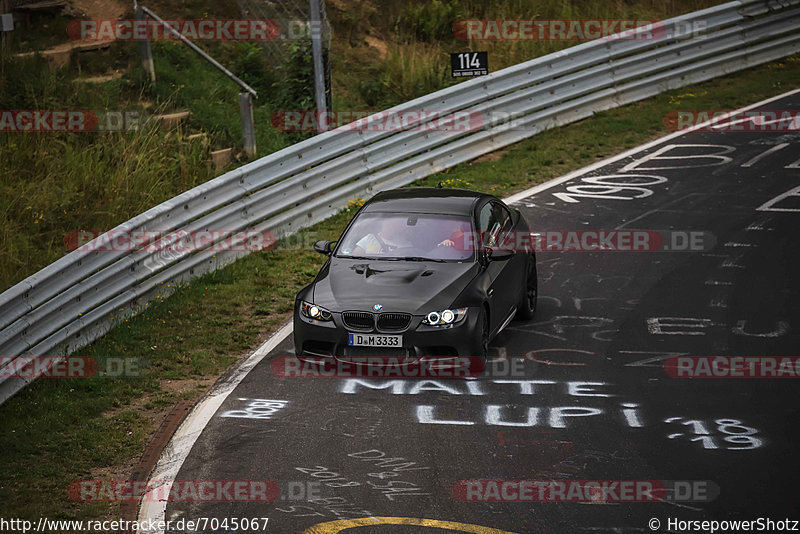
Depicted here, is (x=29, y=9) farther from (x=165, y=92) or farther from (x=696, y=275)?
(x=696, y=275)

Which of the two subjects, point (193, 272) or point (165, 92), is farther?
point (165, 92)

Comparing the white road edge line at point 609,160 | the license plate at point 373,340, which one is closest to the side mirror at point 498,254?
the license plate at point 373,340

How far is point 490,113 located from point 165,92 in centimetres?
604

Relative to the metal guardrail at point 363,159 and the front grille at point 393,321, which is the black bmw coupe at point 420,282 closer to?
the front grille at point 393,321

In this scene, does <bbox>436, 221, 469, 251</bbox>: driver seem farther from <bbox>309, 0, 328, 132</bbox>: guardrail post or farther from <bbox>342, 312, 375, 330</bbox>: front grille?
<bbox>309, 0, 328, 132</bbox>: guardrail post

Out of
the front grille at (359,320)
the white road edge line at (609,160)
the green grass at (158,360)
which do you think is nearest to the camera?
the green grass at (158,360)

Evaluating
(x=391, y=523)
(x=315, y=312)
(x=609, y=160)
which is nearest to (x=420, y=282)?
(x=315, y=312)

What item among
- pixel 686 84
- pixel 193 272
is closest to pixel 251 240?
pixel 193 272

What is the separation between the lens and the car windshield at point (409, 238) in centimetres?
1041

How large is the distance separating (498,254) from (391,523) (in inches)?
163

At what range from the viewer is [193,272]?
41.4ft

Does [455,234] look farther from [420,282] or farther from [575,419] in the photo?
[575,419]

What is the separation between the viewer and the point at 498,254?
33.9ft

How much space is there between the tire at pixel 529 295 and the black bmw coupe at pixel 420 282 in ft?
0.04
